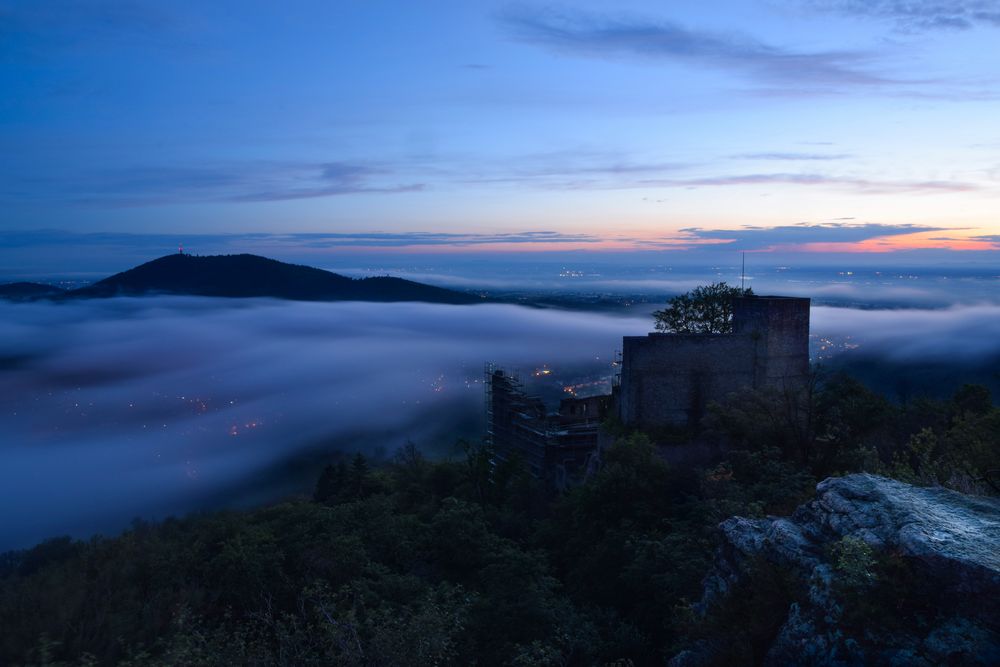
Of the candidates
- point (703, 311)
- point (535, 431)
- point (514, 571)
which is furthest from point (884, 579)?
point (703, 311)

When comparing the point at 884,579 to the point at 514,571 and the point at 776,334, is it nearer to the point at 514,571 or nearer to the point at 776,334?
the point at 514,571

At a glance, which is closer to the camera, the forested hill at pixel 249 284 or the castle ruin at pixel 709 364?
the castle ruin at pixel 709 364

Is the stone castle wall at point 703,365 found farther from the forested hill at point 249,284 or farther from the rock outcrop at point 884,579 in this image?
the forested hill at point 249,284

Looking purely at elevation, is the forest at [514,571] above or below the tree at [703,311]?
below

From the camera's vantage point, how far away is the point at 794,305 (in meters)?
21.8

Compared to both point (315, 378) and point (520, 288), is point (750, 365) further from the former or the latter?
point (520, 288)

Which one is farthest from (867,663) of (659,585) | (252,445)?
(252,445)

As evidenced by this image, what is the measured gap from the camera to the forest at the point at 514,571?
8.37 meters

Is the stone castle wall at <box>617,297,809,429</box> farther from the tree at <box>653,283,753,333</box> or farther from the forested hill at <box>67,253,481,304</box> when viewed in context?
the forested hill at <box>67,253,481,304</box>

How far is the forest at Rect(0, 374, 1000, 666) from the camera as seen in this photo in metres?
8.37

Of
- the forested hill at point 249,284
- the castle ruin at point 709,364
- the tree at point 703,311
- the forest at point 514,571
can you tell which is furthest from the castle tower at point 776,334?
the forested hill at point 249,284

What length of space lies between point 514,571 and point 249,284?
119984 millimetres

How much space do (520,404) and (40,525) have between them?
45.3m

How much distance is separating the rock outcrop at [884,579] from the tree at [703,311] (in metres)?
19.9
